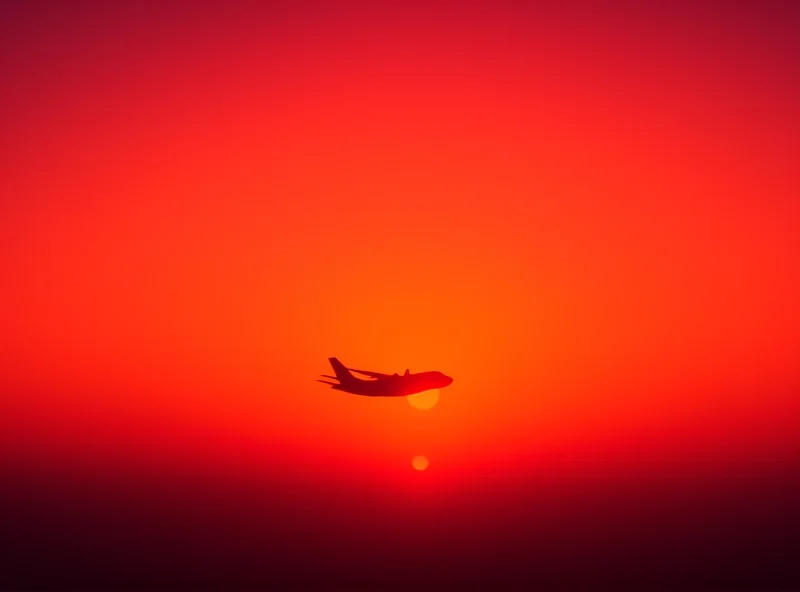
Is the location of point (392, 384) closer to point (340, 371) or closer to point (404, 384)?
point (404, 384)

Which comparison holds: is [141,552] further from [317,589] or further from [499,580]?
[499,580]

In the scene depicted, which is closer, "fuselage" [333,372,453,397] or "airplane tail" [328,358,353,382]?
"fuselage" [333,372,453,397]

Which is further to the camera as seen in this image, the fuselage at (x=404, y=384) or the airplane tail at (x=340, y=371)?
the airplane tail at (x=340, y=371)

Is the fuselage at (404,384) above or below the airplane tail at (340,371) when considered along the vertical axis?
below

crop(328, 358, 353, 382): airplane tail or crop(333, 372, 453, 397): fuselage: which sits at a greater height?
crop(328, 358, 353, 382): airplane tail

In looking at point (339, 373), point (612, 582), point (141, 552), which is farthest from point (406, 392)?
point (141, 552)

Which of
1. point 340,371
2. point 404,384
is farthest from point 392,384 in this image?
point 340,371
